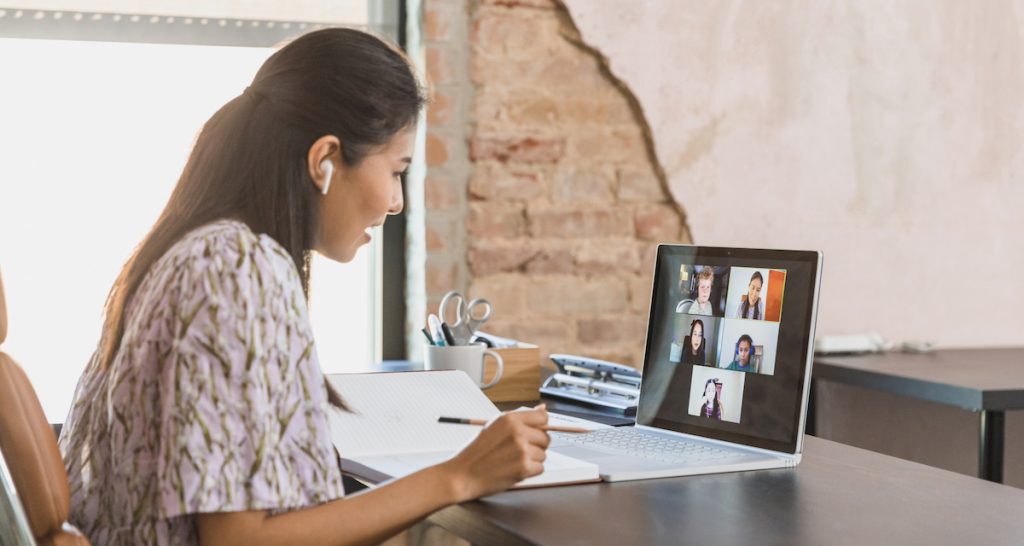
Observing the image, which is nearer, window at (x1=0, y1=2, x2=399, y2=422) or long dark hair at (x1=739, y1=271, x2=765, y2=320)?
long dark hair at (x1=739, y1=271, x2=765, y2=320)

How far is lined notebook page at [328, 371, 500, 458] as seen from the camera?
1404 mm

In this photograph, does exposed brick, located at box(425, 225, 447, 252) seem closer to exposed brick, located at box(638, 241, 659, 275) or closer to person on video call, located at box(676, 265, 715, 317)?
exposed brick, located at box(638, 241, 659, 275)

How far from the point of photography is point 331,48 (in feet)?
3.79

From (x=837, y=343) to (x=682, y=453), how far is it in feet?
4.36

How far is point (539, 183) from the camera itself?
2.44 metres

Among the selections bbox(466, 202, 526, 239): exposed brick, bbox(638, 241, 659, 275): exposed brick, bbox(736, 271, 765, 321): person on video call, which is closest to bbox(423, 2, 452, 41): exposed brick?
bbox(466, 202, 526, 239): exposed brick

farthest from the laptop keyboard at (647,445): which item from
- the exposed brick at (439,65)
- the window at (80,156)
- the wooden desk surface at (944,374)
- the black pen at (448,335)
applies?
the window at (80,156)

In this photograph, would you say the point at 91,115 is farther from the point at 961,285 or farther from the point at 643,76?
the point at 961,285

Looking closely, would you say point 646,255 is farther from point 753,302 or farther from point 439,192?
point 753,302

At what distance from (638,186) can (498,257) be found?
14.0 inches

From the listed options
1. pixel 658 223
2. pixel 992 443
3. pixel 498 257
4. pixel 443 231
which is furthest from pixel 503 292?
pixel 992 443

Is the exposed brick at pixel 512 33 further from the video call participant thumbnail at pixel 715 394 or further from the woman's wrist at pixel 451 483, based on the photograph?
the woman's wrist at pixel 451 483

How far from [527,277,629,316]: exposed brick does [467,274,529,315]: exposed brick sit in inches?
0.9

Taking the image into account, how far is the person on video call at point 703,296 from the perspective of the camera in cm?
145
